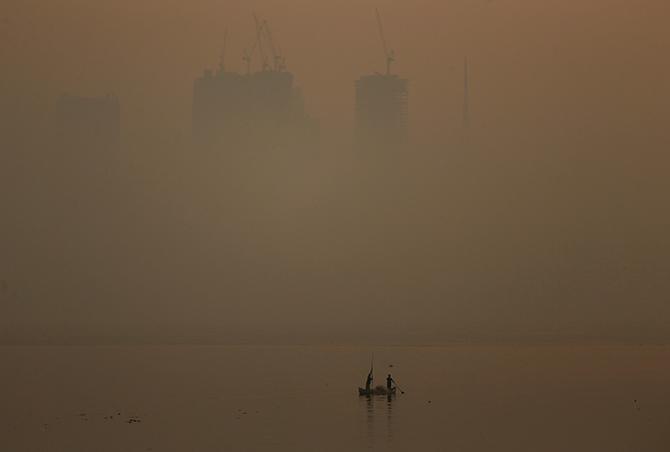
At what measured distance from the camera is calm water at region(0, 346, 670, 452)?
20.2ft

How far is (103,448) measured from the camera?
233 inches

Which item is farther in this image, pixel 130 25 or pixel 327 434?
pixel 130 25

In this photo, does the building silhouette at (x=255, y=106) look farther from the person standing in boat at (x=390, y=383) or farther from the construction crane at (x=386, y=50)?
the person standing in boat at (x=390, y=383)

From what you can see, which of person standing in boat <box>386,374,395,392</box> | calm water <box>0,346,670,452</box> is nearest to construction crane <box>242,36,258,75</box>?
calm water <box>0,346,670,452</box>

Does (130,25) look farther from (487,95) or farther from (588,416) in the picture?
(588,416)

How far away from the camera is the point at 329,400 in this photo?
6973 mm

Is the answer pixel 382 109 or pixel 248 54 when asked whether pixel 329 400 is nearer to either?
pixel 382 109

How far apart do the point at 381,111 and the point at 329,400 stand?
1974 millimetres

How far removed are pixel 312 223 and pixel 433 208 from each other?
0.83 metres

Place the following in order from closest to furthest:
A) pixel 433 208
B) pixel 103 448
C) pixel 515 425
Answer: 1. pixel 103 448
2. pixel 515 425
3. pixel 433 208

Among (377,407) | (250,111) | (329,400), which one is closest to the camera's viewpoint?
(377,407)

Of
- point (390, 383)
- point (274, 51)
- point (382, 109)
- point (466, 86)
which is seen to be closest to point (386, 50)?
point (382, 109)

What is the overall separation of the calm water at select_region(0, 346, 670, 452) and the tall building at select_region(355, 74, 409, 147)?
140 cm

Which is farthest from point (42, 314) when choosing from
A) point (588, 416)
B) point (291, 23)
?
point (588, 416)
